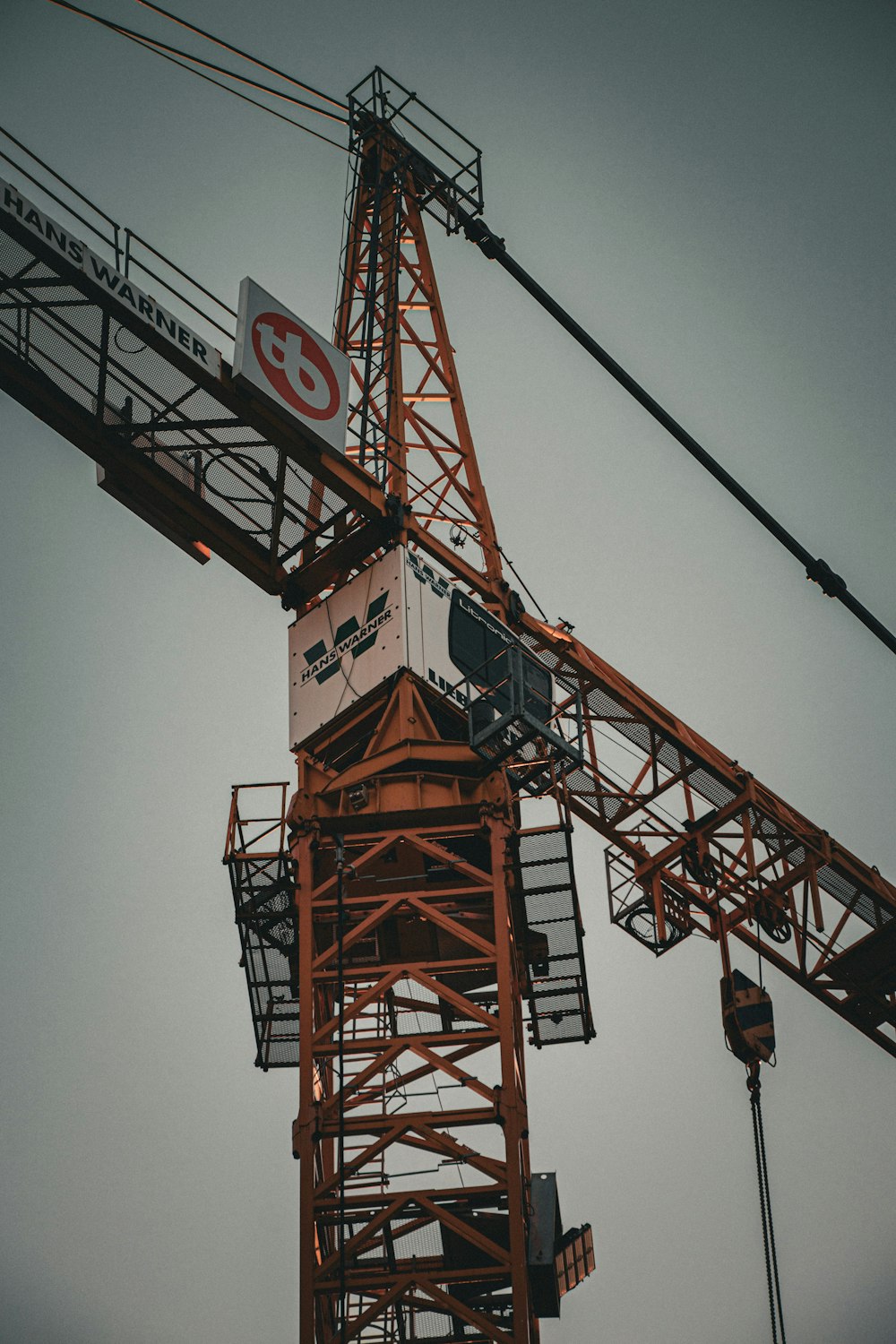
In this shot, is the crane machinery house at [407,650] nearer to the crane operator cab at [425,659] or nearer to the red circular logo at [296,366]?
the crane operator cab at [425,659]

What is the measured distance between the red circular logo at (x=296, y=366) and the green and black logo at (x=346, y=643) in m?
3.09

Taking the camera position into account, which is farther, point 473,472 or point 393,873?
point 473,472

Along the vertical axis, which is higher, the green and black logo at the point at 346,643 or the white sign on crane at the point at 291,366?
the white sign on crane at the point at 291,366

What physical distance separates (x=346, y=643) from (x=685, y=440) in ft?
19.9

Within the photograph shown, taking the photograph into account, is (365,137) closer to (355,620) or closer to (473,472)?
(473,472)

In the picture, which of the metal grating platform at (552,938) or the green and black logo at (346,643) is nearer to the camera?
the metal grating platform at (552,938)

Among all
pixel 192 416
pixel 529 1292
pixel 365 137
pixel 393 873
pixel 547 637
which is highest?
pixel 365 137

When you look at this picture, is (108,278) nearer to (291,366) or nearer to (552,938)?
(291,366)

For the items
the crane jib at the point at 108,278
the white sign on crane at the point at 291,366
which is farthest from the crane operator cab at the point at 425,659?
the crane jib at the point at 108,278

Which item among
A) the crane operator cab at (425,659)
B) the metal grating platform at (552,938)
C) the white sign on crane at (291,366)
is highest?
the white sign on crane at (291,366)

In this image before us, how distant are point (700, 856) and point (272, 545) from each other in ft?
36.1

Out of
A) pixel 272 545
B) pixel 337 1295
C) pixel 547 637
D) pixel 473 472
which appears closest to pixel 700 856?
pixel 547 637

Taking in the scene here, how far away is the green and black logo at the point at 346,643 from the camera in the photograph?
24734mm

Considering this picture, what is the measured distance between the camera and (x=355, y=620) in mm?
25219
